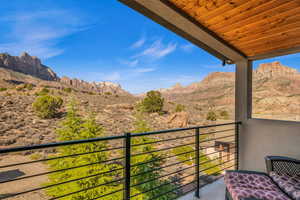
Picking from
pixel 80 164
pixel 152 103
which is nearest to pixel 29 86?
pixel 80 164

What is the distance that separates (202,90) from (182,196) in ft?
20.7

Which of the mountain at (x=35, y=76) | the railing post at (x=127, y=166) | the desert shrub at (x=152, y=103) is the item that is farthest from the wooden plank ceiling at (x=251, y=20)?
the mountain at (x=35, y=76)

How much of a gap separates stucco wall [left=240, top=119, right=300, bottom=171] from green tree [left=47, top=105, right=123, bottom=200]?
4219mm

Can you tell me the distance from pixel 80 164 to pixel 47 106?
4165mm

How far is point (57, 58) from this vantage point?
11.2 meters

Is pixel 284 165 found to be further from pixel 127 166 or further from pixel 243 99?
pixel 127 166

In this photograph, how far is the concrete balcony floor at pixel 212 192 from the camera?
219cm

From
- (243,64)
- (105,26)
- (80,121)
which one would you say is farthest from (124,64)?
(243,64)

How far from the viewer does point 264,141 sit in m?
2.67

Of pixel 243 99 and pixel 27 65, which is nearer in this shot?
pixel 243 99

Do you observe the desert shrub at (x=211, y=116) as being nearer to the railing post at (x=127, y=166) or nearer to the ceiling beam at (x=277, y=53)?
the ceiling beam at (x=277, y=53)

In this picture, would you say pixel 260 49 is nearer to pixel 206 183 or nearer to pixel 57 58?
pixel 206 183

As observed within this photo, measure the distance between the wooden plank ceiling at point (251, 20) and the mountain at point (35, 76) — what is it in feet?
28.0

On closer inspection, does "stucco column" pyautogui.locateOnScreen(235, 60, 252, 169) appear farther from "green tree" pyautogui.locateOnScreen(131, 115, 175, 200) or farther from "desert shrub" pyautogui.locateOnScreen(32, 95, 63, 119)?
"desert shrub" pyautogui.locateOnScreen(32, 95, 63, 119)
